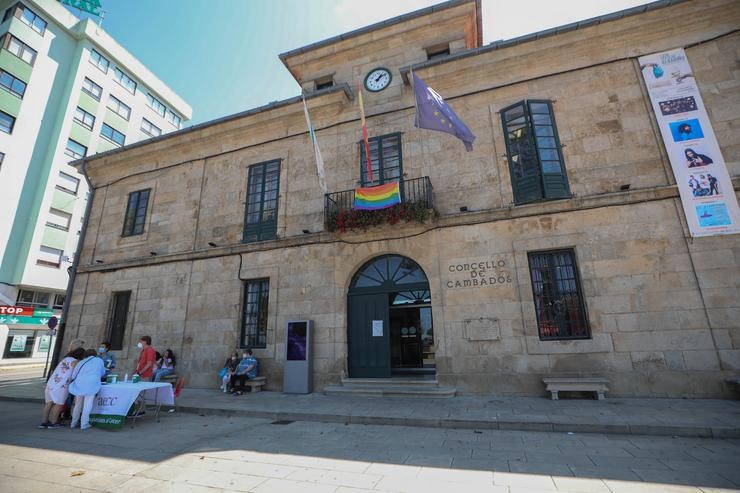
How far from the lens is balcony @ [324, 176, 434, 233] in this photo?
970 centimetres

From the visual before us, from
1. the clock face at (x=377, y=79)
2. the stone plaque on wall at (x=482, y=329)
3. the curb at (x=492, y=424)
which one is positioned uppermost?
the clock face at (x=377, y=79)

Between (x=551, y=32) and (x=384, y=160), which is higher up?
(x=551, y=32)

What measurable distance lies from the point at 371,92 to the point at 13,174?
26205 millimetres

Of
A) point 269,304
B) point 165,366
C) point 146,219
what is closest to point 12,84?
point 146,219

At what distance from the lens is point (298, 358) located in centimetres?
1001

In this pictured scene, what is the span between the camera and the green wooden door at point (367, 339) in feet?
32.7

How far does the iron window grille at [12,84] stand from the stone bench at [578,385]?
114ft

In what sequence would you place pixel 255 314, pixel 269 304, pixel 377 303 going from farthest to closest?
pixel 255 314 → pixel 269 304 → pixel 377 303

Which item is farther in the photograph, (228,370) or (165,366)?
(165,366)

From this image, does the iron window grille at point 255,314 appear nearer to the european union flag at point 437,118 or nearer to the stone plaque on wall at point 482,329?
the stone plaque on wall at point 482,329

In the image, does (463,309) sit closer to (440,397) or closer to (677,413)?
(440,397)

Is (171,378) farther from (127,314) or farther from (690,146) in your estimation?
(690,146)

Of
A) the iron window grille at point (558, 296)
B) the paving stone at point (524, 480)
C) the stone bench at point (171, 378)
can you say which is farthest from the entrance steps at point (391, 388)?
the stone bench at point (171, 378)

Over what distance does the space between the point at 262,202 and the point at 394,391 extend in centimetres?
800
